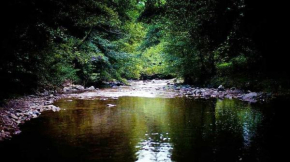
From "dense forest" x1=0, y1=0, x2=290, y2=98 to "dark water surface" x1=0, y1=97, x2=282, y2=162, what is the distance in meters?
2.45

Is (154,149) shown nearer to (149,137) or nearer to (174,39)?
(149,137)

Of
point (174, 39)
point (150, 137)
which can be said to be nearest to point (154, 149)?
point (150, 137)

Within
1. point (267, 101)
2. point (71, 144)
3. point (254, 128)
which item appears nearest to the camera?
point (71, 144)

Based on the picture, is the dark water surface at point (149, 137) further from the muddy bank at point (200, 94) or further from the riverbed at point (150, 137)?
the muddy bank at point (200, 94)

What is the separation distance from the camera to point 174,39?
15.8 metres

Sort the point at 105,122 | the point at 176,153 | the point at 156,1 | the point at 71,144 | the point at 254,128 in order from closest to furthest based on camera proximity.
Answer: the point at 176,153 < the point at 71,144 < the point at 254,128 < the point at 105,122 < the point at 156,1

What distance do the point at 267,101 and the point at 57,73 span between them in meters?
9.03

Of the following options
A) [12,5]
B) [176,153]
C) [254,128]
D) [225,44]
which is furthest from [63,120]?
[225,44]

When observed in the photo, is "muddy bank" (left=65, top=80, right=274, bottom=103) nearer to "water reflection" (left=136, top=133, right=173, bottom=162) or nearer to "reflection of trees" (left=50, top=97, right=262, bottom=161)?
"reflection of trees" (left=50, top=97, right=262, bottom=161)

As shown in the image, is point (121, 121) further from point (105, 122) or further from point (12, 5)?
point (12, 5)

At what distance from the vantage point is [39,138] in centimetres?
436

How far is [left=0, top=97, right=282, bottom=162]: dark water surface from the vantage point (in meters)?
3.45

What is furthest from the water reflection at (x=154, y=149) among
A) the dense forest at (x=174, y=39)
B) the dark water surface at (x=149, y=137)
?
the dense forest at (x=174, y=39)

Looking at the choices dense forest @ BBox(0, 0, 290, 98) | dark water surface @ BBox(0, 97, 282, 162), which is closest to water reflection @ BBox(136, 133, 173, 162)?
dark water surface @ BBox(0, 97, 282, 162)
